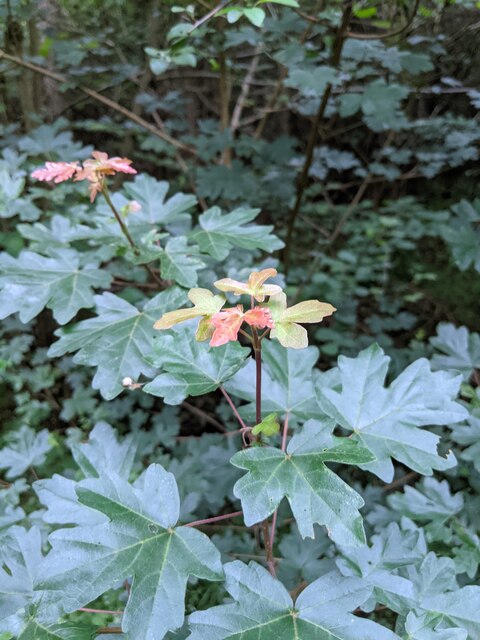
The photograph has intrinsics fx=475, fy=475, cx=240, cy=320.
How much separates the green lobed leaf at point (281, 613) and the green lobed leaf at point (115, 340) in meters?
0.43

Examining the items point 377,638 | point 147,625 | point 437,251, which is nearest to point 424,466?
point 377,638

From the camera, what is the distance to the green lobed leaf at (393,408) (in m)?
0.84

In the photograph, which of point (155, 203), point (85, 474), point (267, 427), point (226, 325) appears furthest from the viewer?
point (155, 203)

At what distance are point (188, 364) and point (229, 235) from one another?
0.46 m

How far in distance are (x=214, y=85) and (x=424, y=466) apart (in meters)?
3.64

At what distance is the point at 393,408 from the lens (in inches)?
35.5

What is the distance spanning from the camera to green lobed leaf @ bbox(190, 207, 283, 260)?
46.1 inches

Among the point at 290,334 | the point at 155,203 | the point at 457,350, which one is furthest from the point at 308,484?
the point at 457,350

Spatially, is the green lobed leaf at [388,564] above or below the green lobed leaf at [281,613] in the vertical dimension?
below

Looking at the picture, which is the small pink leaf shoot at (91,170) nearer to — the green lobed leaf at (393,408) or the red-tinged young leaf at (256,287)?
the red-tinged young leaf at (256,287)

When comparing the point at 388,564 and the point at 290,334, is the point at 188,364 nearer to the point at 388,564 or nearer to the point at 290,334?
the point at 290,334

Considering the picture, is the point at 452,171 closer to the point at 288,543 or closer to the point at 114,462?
the point at 288,543

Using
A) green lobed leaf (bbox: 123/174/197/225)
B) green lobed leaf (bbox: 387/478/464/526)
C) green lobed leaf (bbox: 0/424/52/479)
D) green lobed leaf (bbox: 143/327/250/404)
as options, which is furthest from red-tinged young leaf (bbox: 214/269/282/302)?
green lobed leaf (bbox: 0/424/52/479)

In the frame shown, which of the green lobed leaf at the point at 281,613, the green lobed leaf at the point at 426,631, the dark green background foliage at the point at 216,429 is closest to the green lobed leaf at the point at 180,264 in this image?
the dark green background foliage at the point at 216,429
